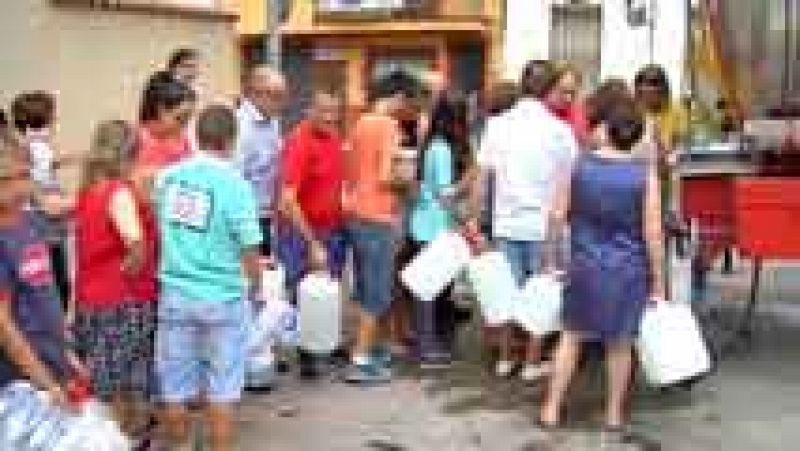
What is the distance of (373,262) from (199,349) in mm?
2425

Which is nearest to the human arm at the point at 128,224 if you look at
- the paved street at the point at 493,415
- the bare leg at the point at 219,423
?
the bare leg at the point at 219,423

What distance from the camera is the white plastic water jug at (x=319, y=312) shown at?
8.87m

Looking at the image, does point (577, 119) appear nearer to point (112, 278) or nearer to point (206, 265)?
point (206, 265)

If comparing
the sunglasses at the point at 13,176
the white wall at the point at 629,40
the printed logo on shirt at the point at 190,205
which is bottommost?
the printed logo on shirt at the point at 190,205

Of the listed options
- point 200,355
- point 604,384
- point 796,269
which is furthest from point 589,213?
point 796,269

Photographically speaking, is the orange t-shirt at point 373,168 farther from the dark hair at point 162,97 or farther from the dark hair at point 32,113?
the dark hair at point 32,113

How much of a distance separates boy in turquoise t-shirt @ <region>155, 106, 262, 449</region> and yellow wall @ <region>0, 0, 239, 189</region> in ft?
15.7

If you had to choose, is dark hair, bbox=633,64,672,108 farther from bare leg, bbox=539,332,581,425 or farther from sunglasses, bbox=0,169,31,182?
sunglasses, bbox=0,169,31,182

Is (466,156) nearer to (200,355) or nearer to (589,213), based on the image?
(589,213)

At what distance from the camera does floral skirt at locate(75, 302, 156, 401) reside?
6934 millimetres

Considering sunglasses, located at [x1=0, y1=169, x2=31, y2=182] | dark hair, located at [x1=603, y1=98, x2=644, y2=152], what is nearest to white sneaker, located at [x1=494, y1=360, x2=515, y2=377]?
dark hair, located at [x1=603, y1=98, x2=644, y2=152]

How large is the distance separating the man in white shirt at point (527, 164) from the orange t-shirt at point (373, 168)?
596mm

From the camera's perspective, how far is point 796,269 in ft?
51.6

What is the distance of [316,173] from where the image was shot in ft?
29.1
